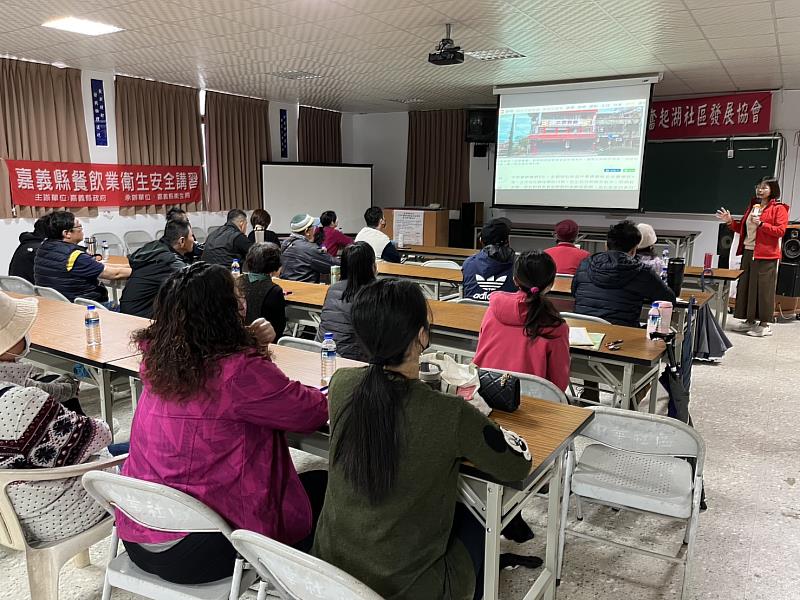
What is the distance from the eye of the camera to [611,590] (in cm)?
220

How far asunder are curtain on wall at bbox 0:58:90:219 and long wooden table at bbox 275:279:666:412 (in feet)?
16.8

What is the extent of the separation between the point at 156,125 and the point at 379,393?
739cm

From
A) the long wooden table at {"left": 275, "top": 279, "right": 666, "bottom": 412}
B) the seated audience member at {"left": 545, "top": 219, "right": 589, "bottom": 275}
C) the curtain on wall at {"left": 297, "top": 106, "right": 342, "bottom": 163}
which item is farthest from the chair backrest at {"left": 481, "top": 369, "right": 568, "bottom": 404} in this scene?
the curtain on wall at {"left": 297, "top": 106, "right": 342, "bottom": 163}

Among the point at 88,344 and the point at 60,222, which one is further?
the point at 60,222

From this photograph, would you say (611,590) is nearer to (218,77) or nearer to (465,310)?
(465,310)

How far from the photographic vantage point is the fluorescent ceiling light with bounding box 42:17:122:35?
4.69 meters

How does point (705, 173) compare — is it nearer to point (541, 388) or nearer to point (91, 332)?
point (541, 388)

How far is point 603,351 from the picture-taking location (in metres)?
2.81

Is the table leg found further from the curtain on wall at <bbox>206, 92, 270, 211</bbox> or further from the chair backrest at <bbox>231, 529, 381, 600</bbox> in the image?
the curtain on wall at <bbox>206, 92, 270, 211</bbox>

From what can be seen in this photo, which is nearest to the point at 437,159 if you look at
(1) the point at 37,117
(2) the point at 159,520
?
(1) the point at 37,117

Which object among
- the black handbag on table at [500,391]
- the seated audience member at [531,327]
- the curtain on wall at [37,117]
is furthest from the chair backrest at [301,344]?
the curtain on wall at [37,117]

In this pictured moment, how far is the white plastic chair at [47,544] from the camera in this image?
1.64m

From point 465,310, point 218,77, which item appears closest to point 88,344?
point 465,310

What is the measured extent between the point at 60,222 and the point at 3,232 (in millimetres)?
2839
